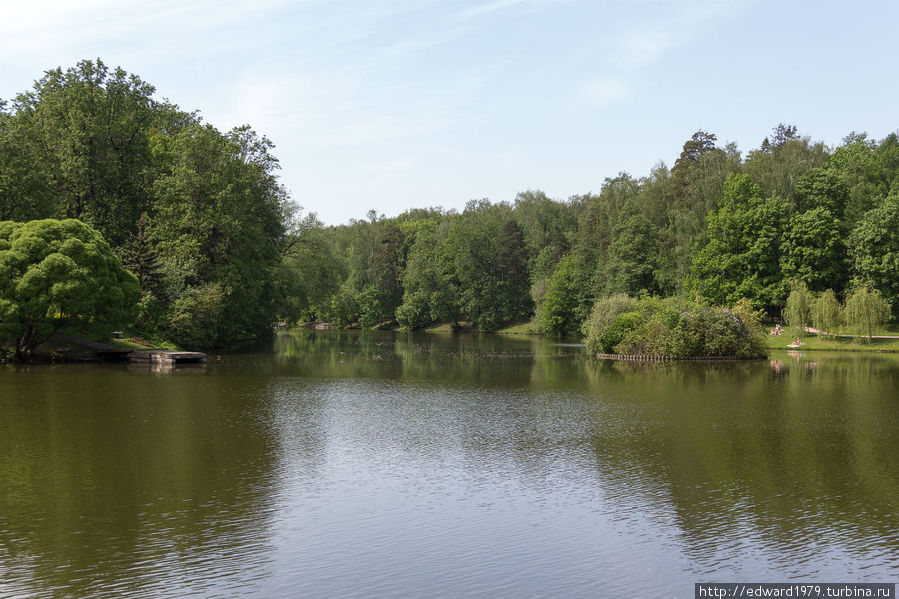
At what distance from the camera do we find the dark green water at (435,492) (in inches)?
422

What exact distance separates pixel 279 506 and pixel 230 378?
76.1 feet

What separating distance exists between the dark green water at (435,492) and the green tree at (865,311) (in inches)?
1288

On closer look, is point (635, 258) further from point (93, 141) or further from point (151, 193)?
point (93, 141)

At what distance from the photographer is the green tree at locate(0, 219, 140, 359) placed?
38.3 m

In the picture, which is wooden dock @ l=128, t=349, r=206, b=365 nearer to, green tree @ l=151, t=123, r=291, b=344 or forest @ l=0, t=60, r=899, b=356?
forest @ l=0, t=60, r=899, b=356

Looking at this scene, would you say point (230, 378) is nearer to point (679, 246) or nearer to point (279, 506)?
point (279, 506)

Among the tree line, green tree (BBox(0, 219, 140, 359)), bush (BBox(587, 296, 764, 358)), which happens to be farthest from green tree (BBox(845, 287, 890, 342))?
green tree (BBox(0, 219, 140, 359))

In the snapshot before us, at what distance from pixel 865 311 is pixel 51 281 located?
60.1m


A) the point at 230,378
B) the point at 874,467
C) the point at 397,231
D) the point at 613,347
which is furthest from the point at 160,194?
A: the point at 397,231

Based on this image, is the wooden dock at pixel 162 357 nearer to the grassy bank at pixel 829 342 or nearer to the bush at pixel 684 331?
the bush at pixel 684 331

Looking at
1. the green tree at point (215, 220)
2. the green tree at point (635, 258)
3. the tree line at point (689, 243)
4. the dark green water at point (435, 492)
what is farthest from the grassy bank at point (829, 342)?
the green tree at point (215, 220)

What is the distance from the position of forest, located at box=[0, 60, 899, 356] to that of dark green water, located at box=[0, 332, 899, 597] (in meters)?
22.9

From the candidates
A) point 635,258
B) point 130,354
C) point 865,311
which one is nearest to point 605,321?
point 865,311

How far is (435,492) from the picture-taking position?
603 inches
